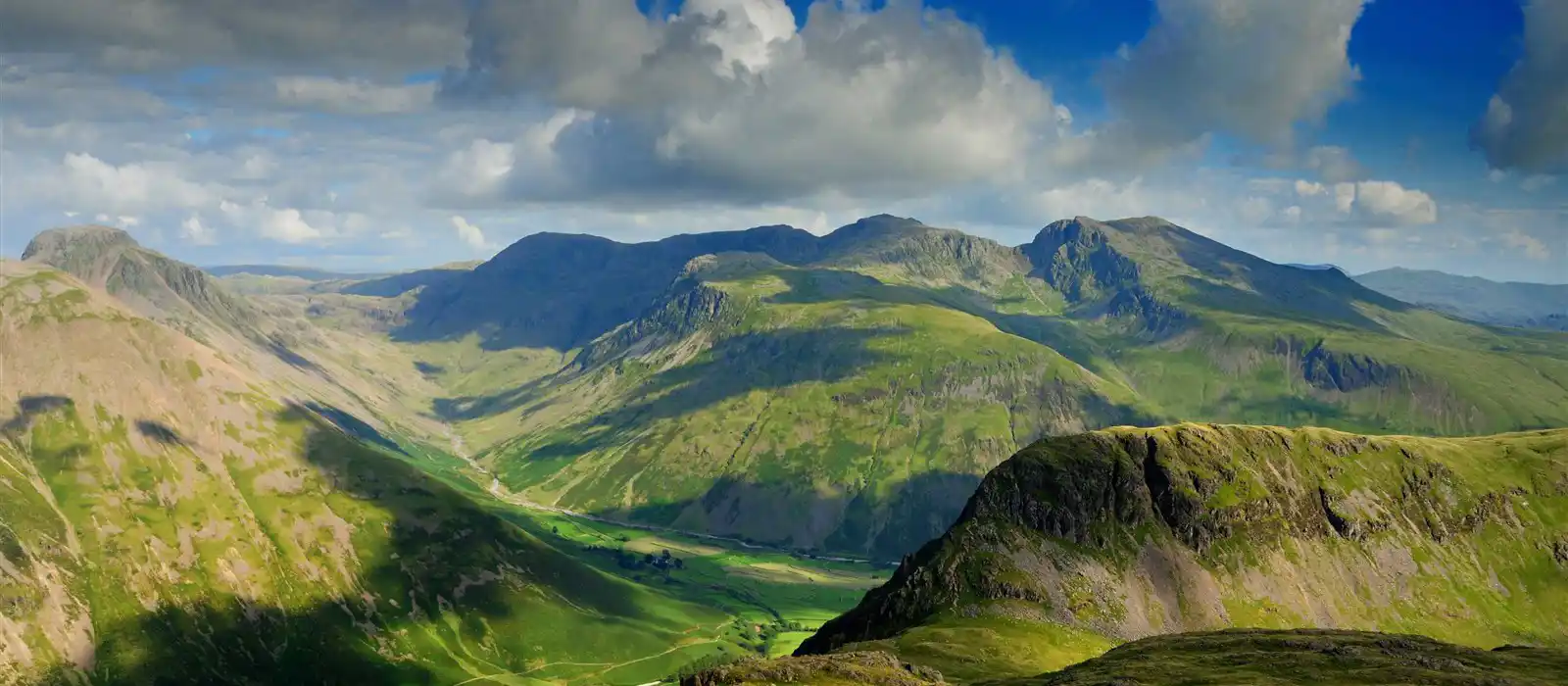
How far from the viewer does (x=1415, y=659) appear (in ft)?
617

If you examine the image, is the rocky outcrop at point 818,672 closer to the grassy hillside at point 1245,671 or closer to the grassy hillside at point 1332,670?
the grassy hillside at point 1245,671

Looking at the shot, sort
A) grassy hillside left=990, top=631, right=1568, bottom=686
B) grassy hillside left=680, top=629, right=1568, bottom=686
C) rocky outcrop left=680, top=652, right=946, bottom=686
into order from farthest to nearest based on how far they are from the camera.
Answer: grassy hillside left=990, top=631, right=1568, bottom=686 → grassy hillside left=680, top=629, right=1568, bottom=686 → rocky outcrop left=680, top=652, right=946, bottom=686

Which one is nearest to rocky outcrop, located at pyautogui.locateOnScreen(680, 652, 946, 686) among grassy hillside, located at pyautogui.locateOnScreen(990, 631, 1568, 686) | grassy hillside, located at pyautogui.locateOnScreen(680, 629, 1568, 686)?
grassy hillside, located at pyautogui.locateOnScreen(680, 629, 1568, 686)

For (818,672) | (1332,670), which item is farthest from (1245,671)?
(818,672)

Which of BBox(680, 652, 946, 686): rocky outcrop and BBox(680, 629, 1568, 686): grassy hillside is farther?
BBox(680, 629, 1568, 686): grassy hillside

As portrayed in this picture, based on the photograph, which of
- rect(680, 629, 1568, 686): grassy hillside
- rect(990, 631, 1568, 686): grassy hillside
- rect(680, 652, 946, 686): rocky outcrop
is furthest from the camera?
rect(990, 631, 1568, 686): grassy hillside

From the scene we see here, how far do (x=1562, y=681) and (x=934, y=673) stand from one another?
107850 millimetres

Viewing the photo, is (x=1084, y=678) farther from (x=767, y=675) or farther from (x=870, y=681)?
(x=767, y=675)

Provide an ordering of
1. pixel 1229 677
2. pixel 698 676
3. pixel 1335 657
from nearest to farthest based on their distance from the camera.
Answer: pixel 698 676
pixel 1229 677
pixel 1335 657

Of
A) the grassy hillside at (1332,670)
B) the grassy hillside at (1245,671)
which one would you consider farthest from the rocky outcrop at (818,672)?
the grassy hillside at (1332,670)

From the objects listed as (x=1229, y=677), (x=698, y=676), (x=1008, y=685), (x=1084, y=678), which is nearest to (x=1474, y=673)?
(x=1229, y=677)

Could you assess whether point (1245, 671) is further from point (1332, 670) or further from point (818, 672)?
point (818, 672)

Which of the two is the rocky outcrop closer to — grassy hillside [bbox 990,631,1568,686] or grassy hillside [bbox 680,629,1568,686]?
grassy hillside [bbox 680,629,1568,686]

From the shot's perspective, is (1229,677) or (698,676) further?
(1229,677)
